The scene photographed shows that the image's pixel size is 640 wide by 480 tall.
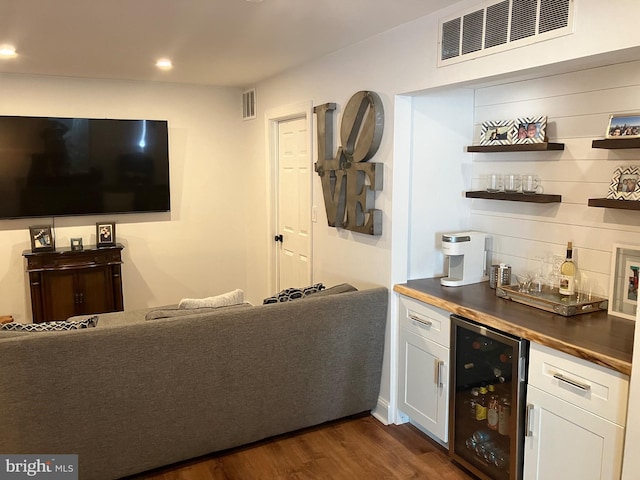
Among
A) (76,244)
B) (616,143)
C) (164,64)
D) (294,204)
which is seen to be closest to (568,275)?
(616,143)

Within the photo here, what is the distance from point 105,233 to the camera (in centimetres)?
486

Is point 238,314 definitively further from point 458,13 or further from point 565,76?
point 565,76

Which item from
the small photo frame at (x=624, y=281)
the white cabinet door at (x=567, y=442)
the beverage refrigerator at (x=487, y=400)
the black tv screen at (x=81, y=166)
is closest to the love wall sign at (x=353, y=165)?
the beverage refrigerator at (x=487, y=400)

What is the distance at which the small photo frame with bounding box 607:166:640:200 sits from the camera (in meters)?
2.34

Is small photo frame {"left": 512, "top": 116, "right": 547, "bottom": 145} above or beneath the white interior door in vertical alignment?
above

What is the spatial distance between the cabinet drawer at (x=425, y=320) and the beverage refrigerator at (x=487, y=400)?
0.07 meters

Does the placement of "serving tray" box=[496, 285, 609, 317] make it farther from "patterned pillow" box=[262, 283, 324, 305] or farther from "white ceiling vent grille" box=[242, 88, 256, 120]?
"white ceiling vent grille" box=[242, 88, 256, 120]

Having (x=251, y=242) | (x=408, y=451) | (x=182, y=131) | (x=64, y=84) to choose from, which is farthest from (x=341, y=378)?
(x=64, y=84)

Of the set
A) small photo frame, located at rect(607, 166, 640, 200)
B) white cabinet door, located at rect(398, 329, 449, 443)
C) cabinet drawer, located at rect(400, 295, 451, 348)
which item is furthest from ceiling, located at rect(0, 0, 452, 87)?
white cabinet door, located at rect(398, 329, 449, 443)

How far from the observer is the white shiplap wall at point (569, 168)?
2.50 m

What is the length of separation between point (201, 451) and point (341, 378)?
886mm

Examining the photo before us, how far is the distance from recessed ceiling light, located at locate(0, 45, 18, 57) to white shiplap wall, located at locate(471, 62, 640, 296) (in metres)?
3.13

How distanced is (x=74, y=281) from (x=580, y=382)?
407cm

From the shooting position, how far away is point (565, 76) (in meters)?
2.73
